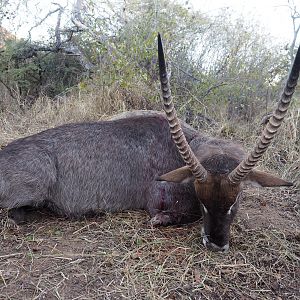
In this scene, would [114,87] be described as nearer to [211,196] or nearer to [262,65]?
[262,65]

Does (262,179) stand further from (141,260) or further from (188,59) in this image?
(188,59)

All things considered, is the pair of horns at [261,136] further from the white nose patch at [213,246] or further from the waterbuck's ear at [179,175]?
the white nose patch at [213,246]

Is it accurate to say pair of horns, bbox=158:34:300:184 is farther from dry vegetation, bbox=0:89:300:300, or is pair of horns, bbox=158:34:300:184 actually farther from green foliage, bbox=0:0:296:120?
green foliage, bbox=0:0:296:120

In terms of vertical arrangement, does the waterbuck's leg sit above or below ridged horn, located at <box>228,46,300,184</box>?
below

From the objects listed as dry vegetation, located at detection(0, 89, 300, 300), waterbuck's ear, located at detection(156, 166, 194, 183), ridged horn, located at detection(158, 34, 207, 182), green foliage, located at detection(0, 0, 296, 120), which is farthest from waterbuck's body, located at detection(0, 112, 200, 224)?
green foliage, located at detection(0, 0, 296, 120)

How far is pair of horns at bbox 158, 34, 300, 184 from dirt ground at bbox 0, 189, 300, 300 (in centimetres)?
72

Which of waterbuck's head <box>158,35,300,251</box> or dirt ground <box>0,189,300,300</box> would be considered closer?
dirt ground <box>0,189,300,300</box>

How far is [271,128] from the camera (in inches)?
121

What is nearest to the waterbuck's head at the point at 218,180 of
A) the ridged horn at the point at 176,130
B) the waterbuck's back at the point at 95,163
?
the ridged horn at the point at 176,130

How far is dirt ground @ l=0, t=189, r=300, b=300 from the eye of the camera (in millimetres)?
3131

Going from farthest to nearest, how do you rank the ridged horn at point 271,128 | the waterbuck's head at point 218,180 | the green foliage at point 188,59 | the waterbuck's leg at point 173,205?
the green foliage at point 188,59
the waterbuck's leg at point 173,205
the waterbuck's head at point 218,180
the ridged horn at point 271,128

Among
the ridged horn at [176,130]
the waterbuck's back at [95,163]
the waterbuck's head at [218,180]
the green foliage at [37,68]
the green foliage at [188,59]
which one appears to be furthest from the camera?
the green foliage at [37,68]

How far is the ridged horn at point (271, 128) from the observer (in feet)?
8.88

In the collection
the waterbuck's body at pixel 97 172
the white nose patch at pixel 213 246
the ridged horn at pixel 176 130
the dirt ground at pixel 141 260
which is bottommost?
the dirt ground at pixel 141 260
